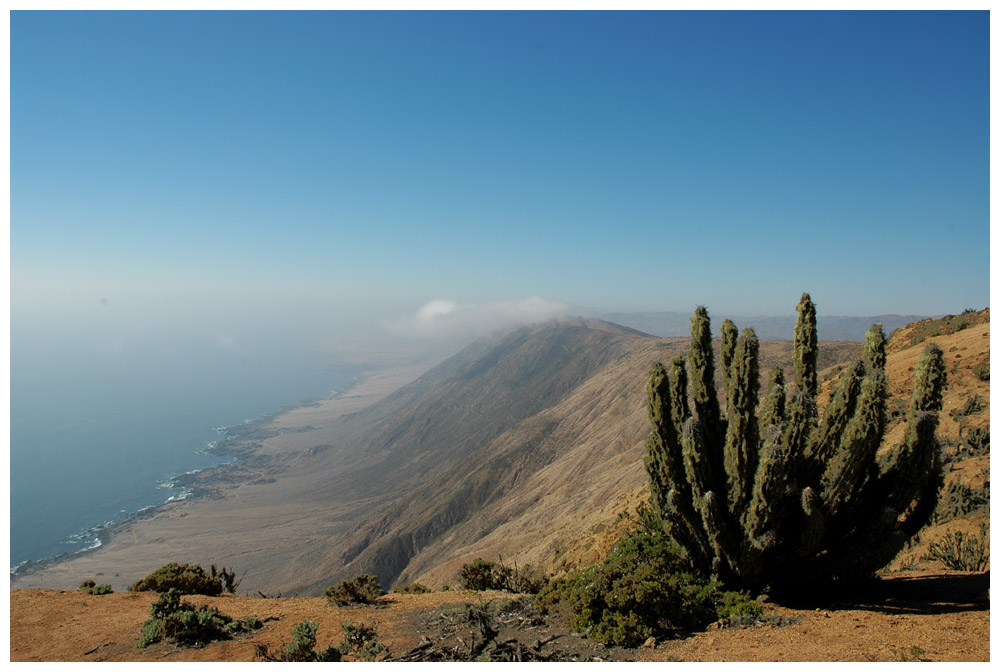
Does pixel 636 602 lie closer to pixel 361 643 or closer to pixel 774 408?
pixel 774 408

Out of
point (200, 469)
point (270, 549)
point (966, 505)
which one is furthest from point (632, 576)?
point (200, 469)

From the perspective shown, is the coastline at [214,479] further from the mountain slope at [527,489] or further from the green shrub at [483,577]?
the green shrub at [483,577]

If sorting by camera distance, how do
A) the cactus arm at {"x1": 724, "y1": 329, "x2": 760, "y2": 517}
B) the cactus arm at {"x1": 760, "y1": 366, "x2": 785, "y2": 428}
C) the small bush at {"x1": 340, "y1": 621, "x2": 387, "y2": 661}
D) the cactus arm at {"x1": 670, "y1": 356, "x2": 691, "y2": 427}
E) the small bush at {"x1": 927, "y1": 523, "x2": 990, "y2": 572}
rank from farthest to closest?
1. the small bush at {"x1": 927, "y1": 523, "x2": 990, "y2": 572}
2. the cactus arm at {"x1": 670, "y1": 356, "x2": 691, "y2": 427}
3. the cactus arm at {"x1": 760, "y1": 366, "x2": 785, "y2": 428}
4. the cactus arm at {"x1": 724, "y1": 329, "x2": 760, "y2": 517}
5. the small bush at {"x1": 340, "y1": 621, "x2": 387, "y2": 661}

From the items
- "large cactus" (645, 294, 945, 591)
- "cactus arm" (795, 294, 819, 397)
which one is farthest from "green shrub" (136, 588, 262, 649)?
"cactus arm" (795, 294, 819, 397)

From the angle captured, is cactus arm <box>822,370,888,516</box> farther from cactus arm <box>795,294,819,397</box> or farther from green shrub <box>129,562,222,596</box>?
green shrub <box>129,562,222,596</box>

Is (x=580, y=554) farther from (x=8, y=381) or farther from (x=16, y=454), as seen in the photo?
(x=16, y=454)

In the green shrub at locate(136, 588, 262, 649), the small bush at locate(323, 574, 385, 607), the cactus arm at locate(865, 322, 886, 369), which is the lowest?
the small bush at locate(323, 574, 385, 607)
